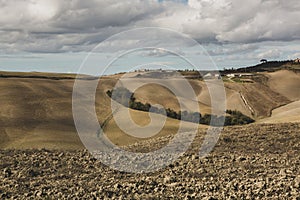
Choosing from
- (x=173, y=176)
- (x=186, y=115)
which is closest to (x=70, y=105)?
(x=186, y=115)

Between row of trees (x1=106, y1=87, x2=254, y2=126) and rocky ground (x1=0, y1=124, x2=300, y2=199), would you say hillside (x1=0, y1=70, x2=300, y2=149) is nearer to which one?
row of trees (x1=106, y1=87, x2=254, y2=126)

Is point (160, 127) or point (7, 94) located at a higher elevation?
point (7, 94)

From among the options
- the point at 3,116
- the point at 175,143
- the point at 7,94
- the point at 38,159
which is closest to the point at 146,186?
the point at 38,159

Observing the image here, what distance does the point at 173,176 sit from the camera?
19.2 m

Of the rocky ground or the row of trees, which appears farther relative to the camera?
the row of trees

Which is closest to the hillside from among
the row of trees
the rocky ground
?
the row of trees

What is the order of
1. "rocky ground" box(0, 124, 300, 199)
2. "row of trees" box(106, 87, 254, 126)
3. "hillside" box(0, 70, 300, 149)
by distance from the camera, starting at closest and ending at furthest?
"rocky ground" box(0, 124, 300, 199), "hillside" box(0, 70, 300, 149), "row of trees" box(106, 87, 254, 126)

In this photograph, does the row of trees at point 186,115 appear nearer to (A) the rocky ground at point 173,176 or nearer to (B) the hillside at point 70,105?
(B) the hillside at point 70,105

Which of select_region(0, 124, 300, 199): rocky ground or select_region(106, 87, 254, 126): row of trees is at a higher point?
select_region(0, 124, 300, 199): rocky ground

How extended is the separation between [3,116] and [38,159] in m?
49.1

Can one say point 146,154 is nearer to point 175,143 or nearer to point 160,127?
point 175,143

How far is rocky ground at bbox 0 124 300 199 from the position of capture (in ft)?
53.5

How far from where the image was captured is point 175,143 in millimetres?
27703

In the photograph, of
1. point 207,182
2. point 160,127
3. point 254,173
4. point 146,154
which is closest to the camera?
point 207,182
